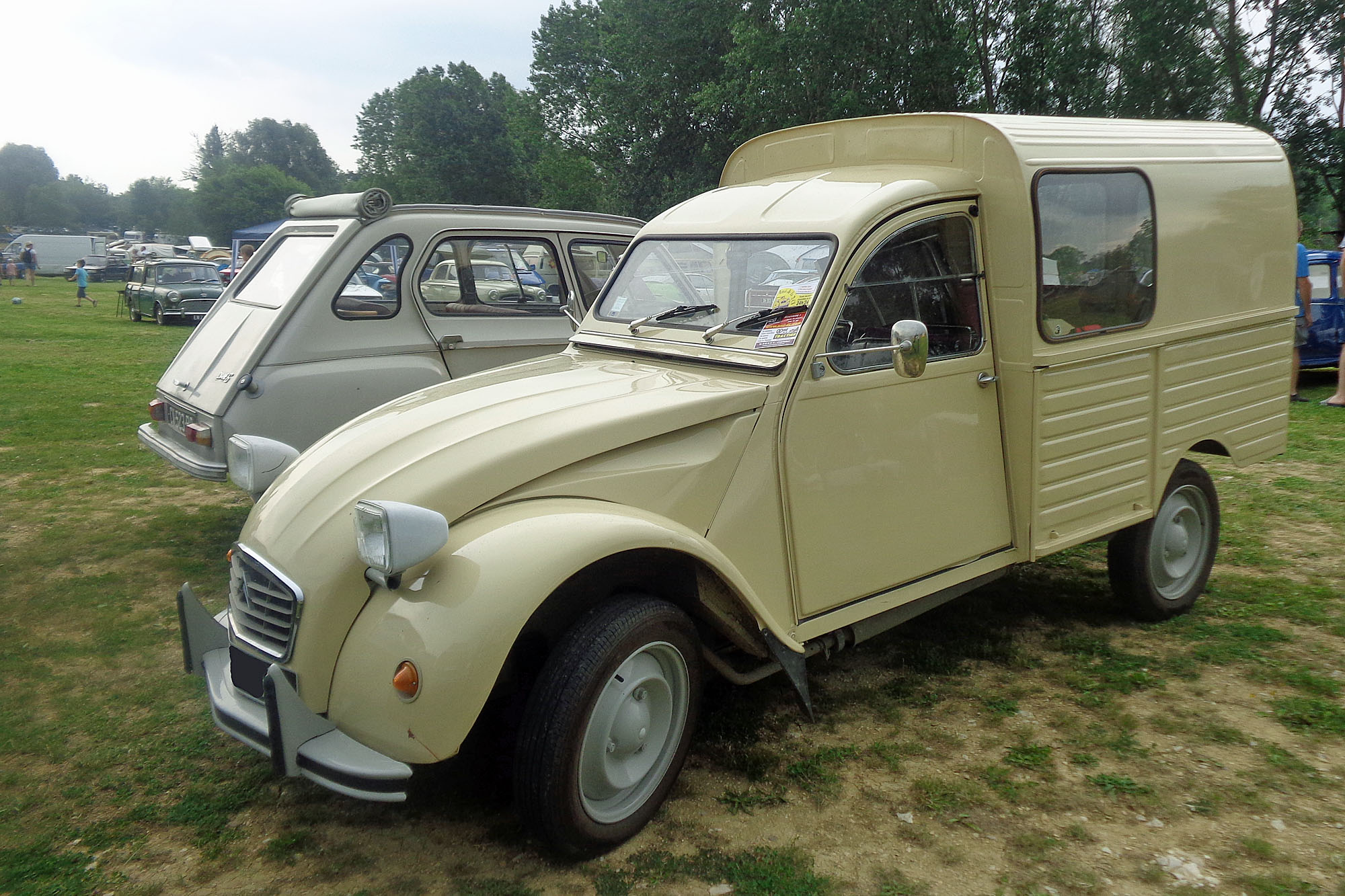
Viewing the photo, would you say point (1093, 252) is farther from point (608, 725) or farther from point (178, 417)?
point (178, 417)

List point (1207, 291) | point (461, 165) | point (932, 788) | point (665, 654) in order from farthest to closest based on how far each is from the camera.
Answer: point (461, 165) → point (1207, 291) → point (932, 788) → point (665, 654)

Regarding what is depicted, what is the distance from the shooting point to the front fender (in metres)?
2.58

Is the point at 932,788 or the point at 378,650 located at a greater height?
the point at 378,650

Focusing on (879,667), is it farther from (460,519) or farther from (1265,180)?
(1265,180)

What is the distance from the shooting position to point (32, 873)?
2.94 m

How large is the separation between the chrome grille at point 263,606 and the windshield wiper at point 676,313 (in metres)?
1.75

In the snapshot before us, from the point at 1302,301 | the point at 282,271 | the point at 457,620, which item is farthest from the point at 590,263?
the point at 1302,301

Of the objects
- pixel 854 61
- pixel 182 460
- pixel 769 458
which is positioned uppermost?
pixel 854 61

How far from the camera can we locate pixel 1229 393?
4.98 m

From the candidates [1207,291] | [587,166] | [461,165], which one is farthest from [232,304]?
[461,165]

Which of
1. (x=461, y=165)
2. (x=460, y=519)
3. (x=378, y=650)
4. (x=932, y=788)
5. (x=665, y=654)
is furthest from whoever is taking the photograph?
(x=461, y=165)

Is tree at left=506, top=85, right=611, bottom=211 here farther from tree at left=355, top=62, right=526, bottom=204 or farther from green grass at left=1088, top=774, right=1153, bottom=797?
green grass at left=1088, top=774, right=1153, bottom=797

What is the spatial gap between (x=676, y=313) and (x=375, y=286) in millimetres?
2997

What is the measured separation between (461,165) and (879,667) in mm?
55115
